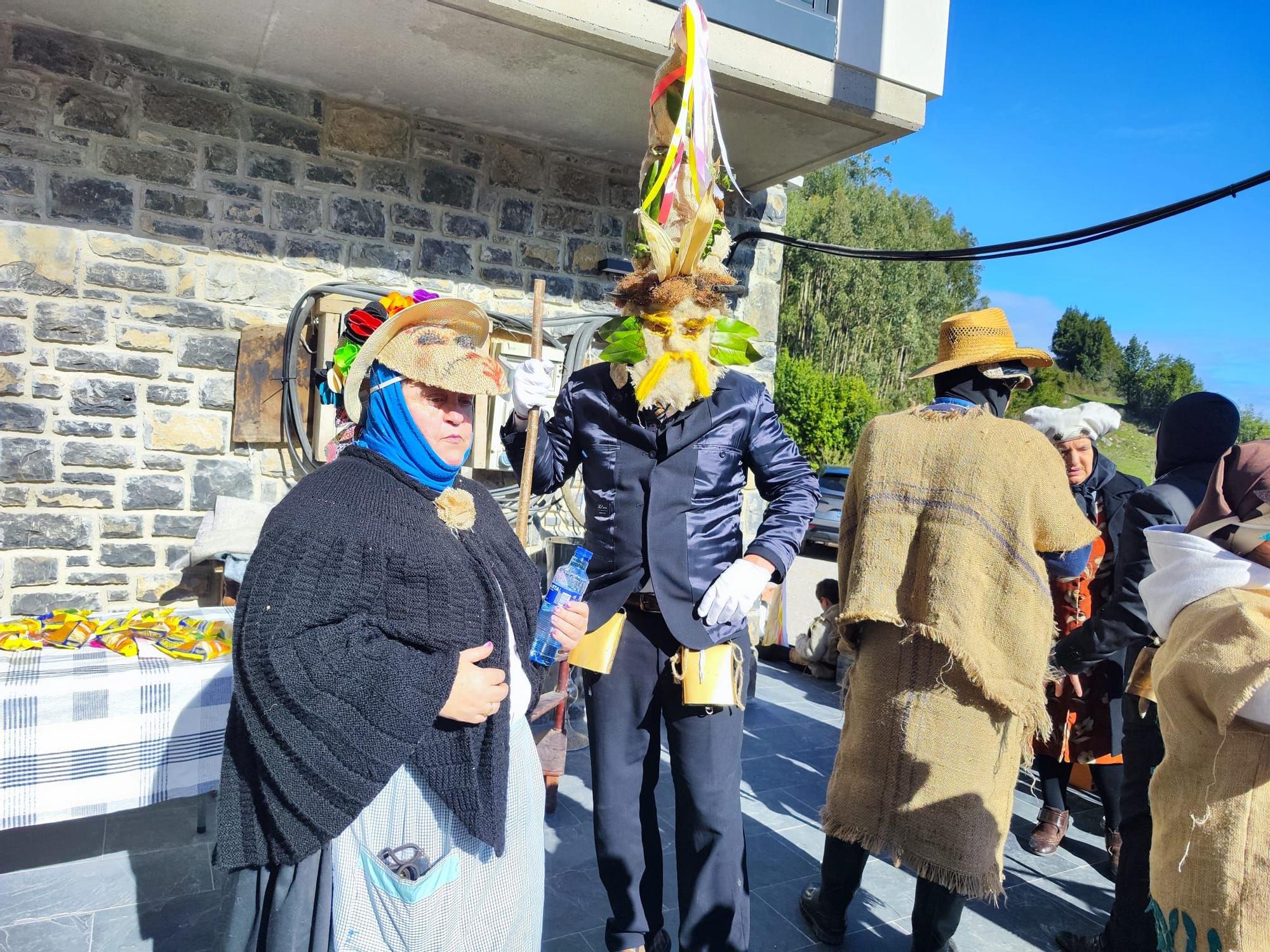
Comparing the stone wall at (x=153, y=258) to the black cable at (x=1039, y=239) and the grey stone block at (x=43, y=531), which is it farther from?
the black cable at (x=1039, y=239)

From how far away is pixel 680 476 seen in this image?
236 centimetres

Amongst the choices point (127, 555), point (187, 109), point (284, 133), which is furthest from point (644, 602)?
point (187, 109)

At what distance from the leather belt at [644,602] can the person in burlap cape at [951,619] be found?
2.10 feet

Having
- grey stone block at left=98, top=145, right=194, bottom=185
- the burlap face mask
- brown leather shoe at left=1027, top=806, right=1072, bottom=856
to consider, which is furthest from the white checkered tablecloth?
brown leather shoe at left=1027, top=806, right=1072, bottom=856

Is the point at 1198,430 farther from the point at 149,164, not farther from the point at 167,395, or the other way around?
the point at 149,164

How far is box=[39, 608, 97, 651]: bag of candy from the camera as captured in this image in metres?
3.16

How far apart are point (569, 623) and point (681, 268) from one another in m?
1.12

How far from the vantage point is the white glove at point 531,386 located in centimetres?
248

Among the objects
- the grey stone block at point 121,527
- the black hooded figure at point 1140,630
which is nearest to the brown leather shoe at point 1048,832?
the black hooded figure at point 1140,630

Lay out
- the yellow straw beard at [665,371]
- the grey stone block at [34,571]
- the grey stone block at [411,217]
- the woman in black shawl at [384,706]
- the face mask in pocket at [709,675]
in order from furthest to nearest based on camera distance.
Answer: the grey stone block at [411,217] < the grey stone block at [34,571] < the yellow straw beard at [665,371] < the face mask in pocket at [709,675] < the woman in black shawl at [384,706]

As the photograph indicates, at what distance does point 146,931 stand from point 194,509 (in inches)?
102

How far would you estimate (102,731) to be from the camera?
277 centimetres

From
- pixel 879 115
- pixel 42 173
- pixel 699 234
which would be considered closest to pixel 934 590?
pixel 699 234

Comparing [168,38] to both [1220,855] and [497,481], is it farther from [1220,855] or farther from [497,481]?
[1220,855]
